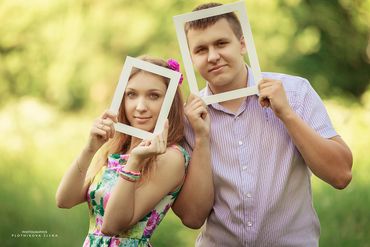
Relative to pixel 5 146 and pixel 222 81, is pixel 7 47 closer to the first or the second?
pixel 5 146

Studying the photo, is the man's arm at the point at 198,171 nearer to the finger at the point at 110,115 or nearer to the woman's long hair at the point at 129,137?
the woman's long hair at the point at 129,137

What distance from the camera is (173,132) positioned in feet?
7.88

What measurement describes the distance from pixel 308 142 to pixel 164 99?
1.58 feet

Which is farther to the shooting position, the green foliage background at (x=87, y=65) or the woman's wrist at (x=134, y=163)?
the green foliage background at (x=87, y=65)

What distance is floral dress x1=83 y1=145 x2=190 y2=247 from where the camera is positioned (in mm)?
2334

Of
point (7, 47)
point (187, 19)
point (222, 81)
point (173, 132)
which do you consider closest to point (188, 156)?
point (173, 132)

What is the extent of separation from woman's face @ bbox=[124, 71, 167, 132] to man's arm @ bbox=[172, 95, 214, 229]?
0.11 m

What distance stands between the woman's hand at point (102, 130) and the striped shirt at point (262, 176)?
0.30m

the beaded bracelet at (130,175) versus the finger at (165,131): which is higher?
the finger at (165,131)

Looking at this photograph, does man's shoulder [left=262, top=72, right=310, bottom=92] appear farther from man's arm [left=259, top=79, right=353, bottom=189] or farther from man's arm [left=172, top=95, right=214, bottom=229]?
man's arm [left=172, top=95, right=214, bottom=229]

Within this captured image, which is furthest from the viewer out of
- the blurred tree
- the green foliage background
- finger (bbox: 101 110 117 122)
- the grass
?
the blurred tree

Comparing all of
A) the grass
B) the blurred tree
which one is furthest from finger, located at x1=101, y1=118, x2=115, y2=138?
the blurred tree

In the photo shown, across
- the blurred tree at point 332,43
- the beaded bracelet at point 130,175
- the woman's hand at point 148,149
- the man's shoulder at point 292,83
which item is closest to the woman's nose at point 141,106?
the woman's hand at point 148,149

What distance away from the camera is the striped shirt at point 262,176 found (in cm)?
236
